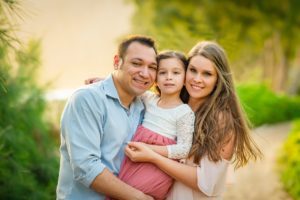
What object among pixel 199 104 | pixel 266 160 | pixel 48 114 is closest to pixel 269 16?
pixel 266 160

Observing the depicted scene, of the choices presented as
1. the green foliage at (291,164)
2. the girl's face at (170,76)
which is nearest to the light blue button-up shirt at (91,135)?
the girl's face at (170,76)

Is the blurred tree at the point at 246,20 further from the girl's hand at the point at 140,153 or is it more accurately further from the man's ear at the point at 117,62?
the girl's hand at the point at 140,153

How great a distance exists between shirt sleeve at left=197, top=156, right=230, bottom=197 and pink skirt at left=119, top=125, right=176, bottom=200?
17 centimetres

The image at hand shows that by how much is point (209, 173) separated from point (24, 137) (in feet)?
11.2

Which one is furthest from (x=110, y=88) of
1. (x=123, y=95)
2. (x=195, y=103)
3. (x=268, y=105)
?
(x=268, y=105)

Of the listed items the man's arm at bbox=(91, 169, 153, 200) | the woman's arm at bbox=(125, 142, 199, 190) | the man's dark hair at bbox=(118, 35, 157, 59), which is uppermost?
the man's dark hair at bbox=(118, 35, 157, 59)

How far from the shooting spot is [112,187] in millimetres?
3074

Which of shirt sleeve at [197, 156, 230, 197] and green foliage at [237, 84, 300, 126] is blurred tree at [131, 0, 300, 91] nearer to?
green foliage at [237, 84, 300, 126]

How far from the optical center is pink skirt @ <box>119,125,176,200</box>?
3182 mm

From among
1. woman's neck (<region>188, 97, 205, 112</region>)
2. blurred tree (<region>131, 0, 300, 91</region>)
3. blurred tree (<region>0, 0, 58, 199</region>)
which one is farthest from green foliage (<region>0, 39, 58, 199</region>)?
blurred tree (<region>131, 0, 300, 91</region>)

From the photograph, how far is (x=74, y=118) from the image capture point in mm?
3107

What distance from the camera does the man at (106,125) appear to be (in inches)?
121

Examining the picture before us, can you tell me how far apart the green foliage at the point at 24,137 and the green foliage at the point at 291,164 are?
8.53 ft

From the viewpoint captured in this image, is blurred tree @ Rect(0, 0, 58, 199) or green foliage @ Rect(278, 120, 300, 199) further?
green foliage @ Rect(278, 120, 300, 199)
